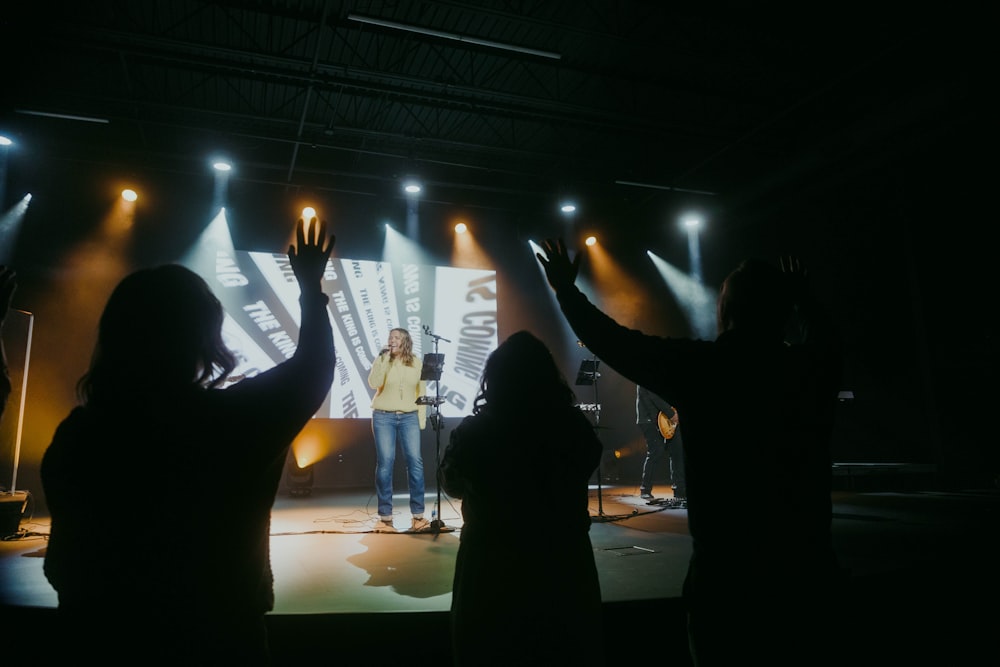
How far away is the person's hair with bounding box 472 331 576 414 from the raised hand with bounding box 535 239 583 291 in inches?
10.3

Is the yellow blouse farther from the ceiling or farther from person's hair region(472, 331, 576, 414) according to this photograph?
person's hair region(472, 331, 576, 414)

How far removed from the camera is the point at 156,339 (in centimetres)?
100

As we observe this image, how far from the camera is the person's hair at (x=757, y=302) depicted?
1371 mm

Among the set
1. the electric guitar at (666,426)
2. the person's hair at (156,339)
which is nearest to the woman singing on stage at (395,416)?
the electric guitar at (666,426)

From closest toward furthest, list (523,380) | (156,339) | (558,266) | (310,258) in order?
(156,339)
(310,258)
(558,266)
(523,380)

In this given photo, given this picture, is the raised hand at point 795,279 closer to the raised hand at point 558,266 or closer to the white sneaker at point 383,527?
the raised hand at point 558,266

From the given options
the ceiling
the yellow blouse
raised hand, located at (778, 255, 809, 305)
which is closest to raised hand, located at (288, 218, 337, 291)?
raised hand, located at (778, 255, 809, 305)

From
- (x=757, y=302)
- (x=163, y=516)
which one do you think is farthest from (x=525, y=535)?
(x=163, y=516)

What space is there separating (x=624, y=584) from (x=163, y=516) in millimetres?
2662

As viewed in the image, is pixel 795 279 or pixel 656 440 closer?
pixel 795 279

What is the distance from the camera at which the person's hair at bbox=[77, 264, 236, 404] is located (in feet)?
3.19

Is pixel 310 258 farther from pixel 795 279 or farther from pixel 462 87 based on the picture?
pixel 462 87

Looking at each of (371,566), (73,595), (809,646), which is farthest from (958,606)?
(73,595)

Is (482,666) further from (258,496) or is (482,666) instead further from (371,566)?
(371,566)
